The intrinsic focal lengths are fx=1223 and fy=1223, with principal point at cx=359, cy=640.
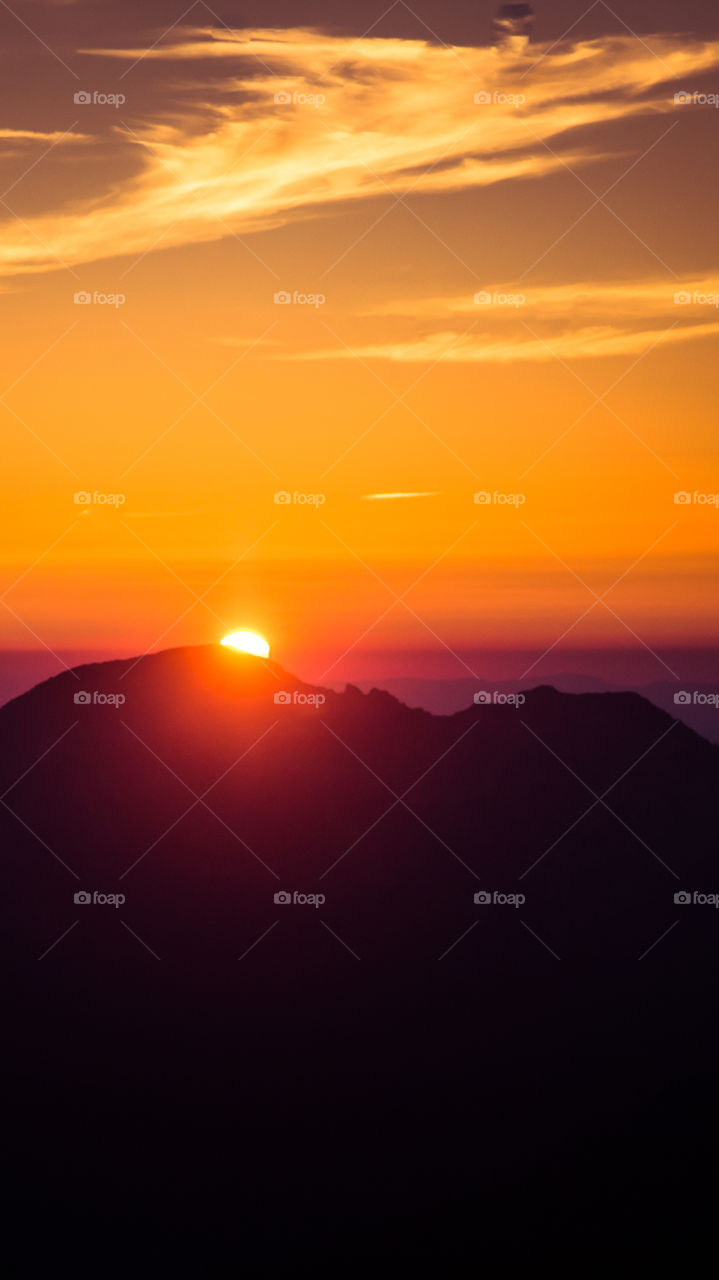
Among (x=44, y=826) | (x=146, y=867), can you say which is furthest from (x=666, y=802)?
(x=44, y=826)

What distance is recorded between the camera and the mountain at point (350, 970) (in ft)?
200

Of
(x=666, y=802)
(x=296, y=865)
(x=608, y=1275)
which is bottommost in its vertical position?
(x=608, y=1275)

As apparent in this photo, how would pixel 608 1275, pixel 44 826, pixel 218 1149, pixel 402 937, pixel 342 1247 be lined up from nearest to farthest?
pixel 608 1275 < pixel 342 1247 < pixel 218 1149 < pixel 402 937 < pixel 44 826

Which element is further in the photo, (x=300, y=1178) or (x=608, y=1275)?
(x=300, y=1178)

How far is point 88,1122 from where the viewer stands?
61.8m

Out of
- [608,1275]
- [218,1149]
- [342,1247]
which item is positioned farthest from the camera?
[218,1149]

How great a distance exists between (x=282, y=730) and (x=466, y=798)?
490 inches

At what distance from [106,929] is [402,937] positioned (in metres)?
18.7

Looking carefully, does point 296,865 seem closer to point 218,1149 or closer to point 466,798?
point 466,798

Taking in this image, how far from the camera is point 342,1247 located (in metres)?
59.0

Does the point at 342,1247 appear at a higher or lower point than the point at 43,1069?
lower

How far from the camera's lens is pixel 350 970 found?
70250 millimetres

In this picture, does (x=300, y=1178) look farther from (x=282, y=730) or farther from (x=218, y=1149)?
(x=282, y=730)

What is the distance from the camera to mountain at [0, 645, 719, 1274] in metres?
61.0
